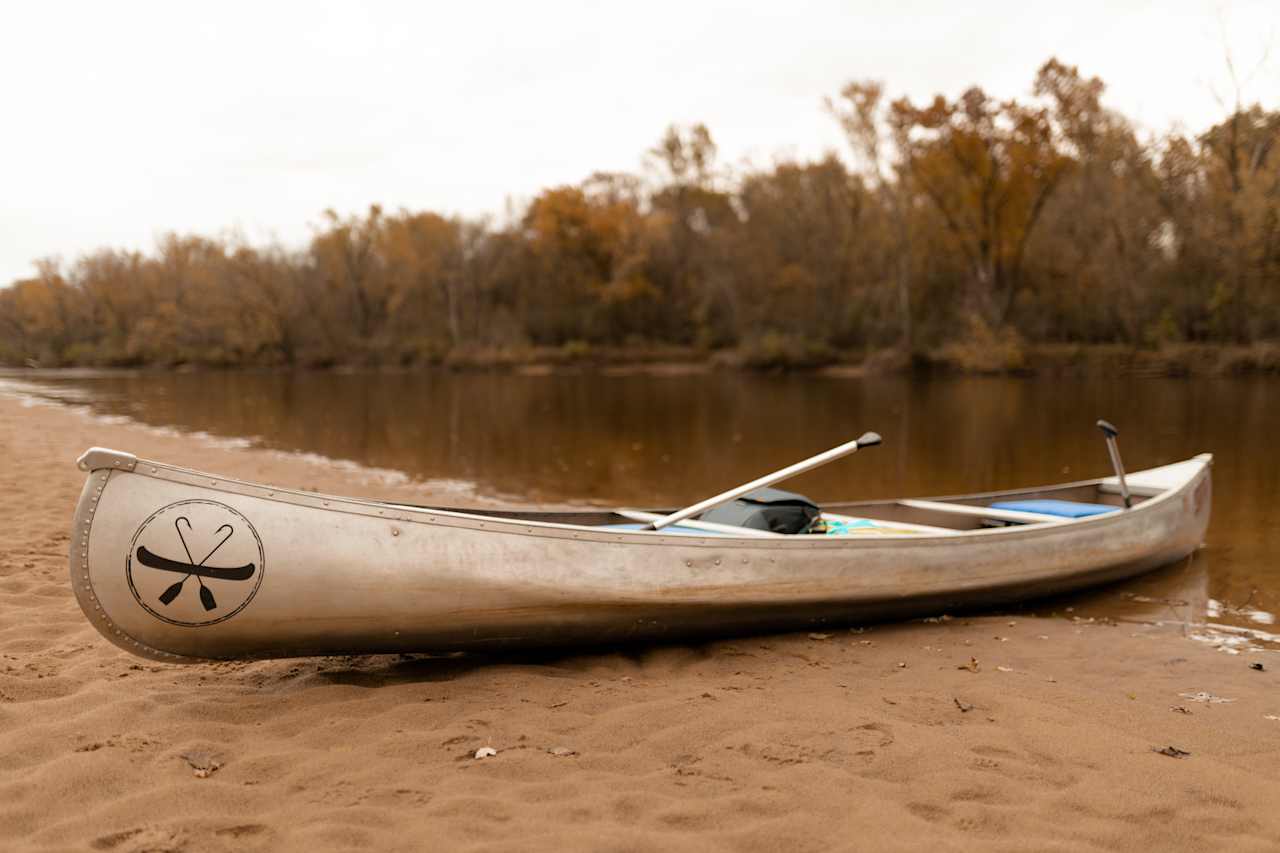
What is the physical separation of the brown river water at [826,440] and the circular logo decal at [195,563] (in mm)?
5655

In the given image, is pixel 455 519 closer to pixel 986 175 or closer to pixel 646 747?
pixel 646 747

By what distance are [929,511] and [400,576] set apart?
5.25 metres

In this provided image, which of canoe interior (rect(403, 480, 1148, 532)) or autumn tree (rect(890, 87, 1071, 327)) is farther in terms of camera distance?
autumn tree (rect(890, 87, 1071, 327))

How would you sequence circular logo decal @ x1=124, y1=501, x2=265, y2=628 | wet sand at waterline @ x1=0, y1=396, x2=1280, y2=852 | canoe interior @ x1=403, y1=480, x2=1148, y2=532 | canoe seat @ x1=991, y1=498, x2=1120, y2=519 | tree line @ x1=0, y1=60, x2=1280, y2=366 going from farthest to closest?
tree line @ x1=0, y1=60, x2=1280, y2=366 < canoe seat @ x1=991, y1=498, x2=1120, y2=519 < canoe interior @ x1=403, y1=480, x2=1148, y2=532 < circular logo decal @ x1=124, y1=501, x2=265, y2=628 < wet sand at waterline @ x1=0, y1=396, x2=1280, y2=852

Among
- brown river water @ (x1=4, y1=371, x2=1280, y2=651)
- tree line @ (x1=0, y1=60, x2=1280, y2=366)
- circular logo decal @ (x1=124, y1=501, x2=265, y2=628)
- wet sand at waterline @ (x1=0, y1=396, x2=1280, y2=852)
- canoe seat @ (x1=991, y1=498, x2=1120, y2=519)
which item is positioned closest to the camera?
wet sand at waterline @ (x1=0, y1=396, x2=1280, y2=852)

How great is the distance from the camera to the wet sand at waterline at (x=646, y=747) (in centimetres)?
305

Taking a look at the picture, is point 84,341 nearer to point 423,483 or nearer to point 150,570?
point 423,483

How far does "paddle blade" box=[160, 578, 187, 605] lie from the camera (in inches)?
153

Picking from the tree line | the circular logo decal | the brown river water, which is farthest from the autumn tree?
the circular logo decal

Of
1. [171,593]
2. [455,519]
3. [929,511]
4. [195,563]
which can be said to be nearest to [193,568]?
[195,563]

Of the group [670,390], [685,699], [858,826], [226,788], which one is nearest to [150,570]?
[226,788]

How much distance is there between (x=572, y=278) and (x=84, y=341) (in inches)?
1556

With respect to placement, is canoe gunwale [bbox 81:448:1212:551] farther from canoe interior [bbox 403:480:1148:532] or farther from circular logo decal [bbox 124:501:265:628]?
canoe interior [bbox 403:480:1148:532]

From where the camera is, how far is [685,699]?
172 inches
